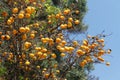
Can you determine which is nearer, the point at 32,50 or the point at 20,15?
the point at 20,15

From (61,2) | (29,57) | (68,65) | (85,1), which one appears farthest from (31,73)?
(85,1)

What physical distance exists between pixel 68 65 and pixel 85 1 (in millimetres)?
8228

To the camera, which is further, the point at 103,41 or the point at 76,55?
the point at 103,41

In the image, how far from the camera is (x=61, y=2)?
486 inches

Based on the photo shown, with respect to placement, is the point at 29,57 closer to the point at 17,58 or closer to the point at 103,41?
the point at 17,58

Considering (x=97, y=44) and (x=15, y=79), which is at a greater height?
(x=97, y=44)

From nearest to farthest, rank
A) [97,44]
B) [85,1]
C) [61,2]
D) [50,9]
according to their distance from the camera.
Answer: [97,44] → [50,9] → [61,2] → [85,1]

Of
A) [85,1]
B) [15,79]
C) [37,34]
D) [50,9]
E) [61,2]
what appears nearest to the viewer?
[15,79]

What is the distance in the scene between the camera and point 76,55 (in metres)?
5.64

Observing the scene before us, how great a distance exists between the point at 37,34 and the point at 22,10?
2.97 ft


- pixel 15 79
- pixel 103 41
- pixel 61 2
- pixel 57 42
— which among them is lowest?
pixel 15 79

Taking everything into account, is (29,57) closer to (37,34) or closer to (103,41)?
(37,34)

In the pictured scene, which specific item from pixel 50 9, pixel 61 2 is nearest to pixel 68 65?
pixel 50 9

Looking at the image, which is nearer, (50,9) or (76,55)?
(76,55)
